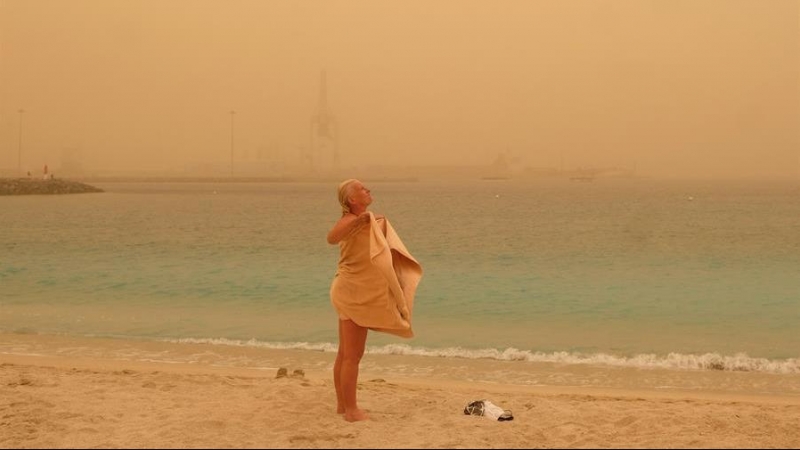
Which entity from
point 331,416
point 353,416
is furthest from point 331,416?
point 353,416

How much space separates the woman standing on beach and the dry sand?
649mm

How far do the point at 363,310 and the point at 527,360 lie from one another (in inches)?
208

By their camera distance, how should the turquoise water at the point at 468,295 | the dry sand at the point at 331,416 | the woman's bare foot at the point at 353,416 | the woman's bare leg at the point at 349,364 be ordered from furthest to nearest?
the turquoise water at the point at 468,295
the woman's bare foot at the point at 353,416
the woman's bare leg at the point at 349,364
the dry sand at the point at 331,416

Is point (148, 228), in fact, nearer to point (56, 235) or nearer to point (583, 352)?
point (56, 235)

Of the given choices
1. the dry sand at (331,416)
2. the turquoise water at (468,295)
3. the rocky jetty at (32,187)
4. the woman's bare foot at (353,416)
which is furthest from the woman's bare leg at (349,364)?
the rocky jetty at (32,187)

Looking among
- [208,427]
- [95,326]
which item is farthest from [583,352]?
[95,326]

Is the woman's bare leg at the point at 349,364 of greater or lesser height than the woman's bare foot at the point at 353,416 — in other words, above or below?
above

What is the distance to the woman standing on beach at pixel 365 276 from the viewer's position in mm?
5066

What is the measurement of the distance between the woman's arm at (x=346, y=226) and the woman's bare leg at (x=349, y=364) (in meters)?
0.59

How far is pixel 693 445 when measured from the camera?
4.98 metres

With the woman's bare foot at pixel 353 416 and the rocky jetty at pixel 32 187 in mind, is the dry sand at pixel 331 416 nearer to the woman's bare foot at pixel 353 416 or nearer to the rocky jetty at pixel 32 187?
the woman's bare foot at pixel 353 416

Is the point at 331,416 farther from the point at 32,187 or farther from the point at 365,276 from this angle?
the point at 32,187

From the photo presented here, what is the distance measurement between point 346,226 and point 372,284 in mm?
421

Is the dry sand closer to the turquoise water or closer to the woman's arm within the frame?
the woman's arm
